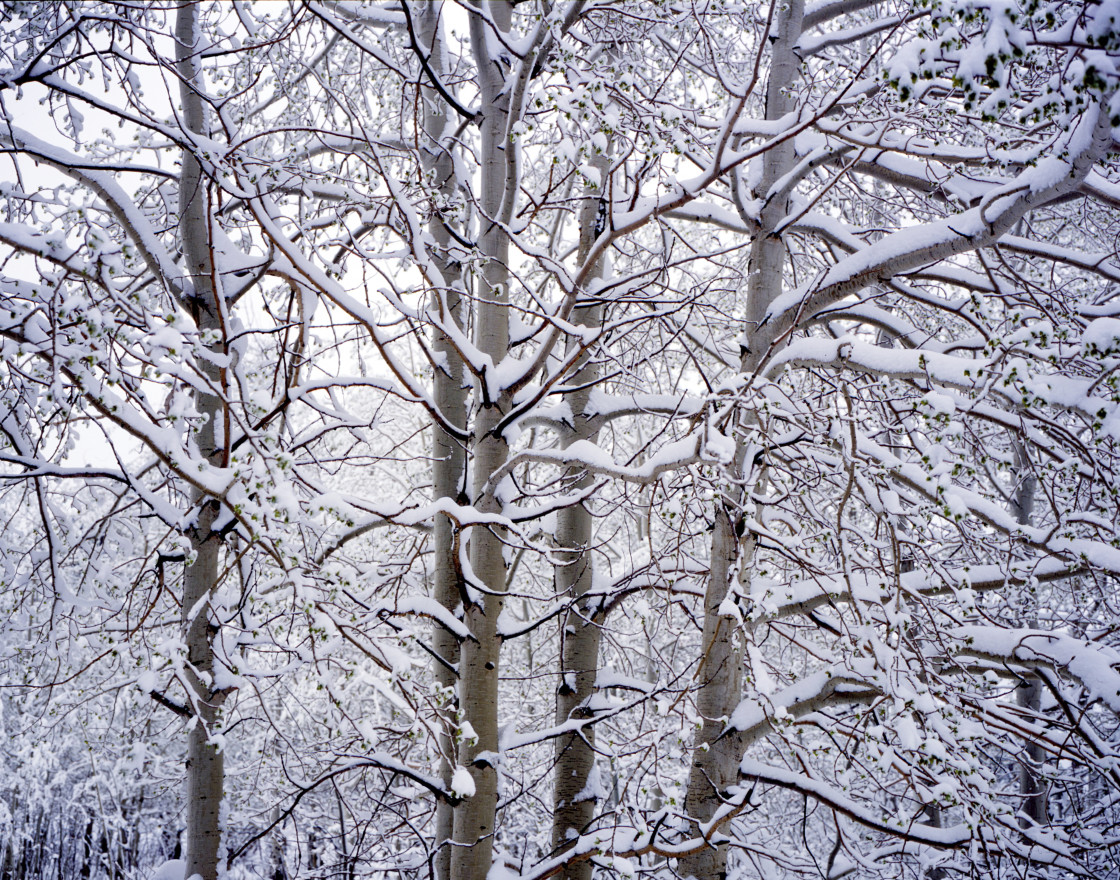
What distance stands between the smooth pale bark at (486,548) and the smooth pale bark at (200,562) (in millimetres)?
1256

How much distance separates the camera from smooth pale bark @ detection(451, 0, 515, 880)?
11.8 feet

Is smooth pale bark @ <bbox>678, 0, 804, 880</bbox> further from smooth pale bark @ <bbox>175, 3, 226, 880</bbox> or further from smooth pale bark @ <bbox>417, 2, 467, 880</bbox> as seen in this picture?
smooth pale bark @ <bbox>175, 3, 226, 880</bbox>

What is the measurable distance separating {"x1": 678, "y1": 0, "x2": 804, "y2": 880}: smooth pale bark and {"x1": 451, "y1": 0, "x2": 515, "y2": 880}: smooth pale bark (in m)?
1.06

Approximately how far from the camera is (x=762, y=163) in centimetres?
491

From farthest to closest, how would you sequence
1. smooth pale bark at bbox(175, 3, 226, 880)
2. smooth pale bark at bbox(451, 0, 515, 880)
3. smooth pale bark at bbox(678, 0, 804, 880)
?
smooth pale bark at bbox(678, 0, 804, 880), smooth pale bark at bbox(175, 3, 226, 880), smooth pale bark at bbox(451, 0, 515, 880)

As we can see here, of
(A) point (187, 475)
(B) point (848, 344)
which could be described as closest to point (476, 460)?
(A) point (187, 475)

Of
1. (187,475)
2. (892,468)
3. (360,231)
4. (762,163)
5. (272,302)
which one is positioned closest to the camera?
(187,475)

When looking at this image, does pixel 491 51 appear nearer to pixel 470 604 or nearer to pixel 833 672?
pixel 470 604

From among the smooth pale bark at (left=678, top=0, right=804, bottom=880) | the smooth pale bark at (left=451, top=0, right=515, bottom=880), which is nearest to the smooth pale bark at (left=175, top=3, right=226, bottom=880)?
the smooth pale bark at (left=451, top=0, right=515, bottom=880)

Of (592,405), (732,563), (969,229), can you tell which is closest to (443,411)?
(592,405)

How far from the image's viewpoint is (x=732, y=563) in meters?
3.91

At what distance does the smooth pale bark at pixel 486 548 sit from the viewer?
3600 mm

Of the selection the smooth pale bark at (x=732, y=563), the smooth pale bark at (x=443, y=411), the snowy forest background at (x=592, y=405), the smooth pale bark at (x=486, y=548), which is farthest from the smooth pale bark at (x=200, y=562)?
the smooth pale bark at (x=732, y=563)

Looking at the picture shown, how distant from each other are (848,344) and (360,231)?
2.81 m
